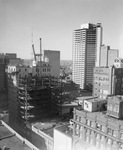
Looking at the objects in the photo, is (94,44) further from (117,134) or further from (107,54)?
(117,134)

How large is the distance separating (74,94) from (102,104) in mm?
29555

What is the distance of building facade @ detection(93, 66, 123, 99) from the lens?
26469 millimetres

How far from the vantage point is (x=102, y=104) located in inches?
565

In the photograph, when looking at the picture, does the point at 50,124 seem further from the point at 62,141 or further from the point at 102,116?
the point at 102,116

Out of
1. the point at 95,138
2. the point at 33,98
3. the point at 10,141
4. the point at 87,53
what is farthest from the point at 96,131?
the point at 87,53

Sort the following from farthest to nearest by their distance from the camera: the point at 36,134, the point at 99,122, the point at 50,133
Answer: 1. the point at 36,134
2. the point at 50,133
3. the point at 99,122

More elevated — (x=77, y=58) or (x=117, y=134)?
(x=77, y=58)

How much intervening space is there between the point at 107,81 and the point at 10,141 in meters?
17.9

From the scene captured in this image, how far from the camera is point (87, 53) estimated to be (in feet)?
187

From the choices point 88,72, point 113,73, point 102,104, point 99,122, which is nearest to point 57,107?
point 113,73

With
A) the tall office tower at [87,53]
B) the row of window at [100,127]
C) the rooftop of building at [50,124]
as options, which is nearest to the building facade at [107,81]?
the rooftop of building at [50,124]

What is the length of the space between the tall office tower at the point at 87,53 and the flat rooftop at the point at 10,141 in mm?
43938

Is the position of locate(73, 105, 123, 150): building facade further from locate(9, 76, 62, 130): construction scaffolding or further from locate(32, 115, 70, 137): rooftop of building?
locate(9, 76, 62, 130): construction scaffolding

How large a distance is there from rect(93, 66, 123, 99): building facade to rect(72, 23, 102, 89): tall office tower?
2816cm
